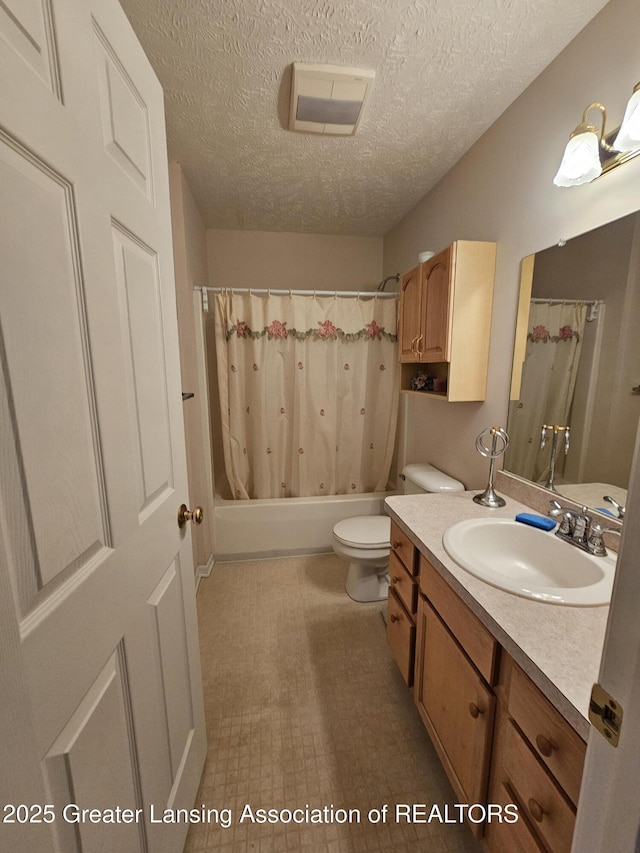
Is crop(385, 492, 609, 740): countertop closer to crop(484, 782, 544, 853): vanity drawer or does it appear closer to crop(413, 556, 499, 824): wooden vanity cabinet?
crop(413, 556, 499, 824): wooden vanity cabinet

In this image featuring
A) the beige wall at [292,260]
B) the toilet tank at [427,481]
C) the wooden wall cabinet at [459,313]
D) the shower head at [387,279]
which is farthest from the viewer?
the beige wall at [292,260]

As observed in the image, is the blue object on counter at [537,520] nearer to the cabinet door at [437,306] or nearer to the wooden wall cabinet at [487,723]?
the wooden wall cabinet at [487,723]

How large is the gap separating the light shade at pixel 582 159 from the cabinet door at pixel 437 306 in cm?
48

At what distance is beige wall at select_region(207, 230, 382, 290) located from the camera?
2.66m

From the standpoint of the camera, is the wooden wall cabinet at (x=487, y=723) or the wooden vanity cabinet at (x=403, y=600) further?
the wooden vanity cabinet at (x=403, y=600)

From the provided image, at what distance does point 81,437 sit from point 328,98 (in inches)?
62.3

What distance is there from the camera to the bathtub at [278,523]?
2.36m

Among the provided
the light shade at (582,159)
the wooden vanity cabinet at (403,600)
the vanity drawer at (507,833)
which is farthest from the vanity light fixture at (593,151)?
the vanity drawer at (507,833)

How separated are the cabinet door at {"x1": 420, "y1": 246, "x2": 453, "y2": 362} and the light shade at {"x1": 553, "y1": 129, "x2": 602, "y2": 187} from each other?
48 cm

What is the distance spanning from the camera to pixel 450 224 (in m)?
1.80

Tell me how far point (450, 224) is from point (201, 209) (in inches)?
64.8

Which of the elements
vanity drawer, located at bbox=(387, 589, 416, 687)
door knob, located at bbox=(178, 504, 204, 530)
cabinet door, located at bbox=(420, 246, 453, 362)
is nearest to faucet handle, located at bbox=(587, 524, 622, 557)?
vanity drawer, located at bbox=(387, 589, 416, 687)

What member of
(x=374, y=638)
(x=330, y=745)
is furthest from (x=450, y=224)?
(x=330, y=745)

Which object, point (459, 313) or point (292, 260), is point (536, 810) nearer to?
point (459, 313)
